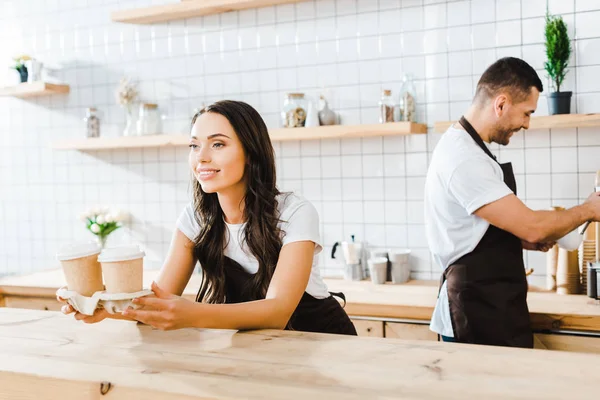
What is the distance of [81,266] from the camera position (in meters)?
1.43

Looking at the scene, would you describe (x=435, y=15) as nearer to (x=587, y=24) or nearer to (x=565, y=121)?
(x=587, y=24)

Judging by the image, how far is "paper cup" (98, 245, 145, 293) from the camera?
4.49ft

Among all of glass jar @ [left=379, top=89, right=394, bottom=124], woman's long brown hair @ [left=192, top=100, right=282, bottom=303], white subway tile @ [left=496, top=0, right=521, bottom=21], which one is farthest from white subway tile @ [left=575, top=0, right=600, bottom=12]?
woman's long brown hair @ [left=192, top=100, right=282, bottom=303]

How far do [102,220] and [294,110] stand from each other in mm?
1348

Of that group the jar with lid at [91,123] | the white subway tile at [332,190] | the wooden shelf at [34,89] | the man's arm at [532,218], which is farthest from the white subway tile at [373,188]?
the wooden shelf at [34,89]

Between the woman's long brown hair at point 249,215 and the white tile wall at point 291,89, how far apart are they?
4.59 feet

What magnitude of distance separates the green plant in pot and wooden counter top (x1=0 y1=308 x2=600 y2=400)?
1.75m

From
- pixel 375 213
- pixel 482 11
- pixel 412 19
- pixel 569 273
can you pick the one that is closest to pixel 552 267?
pixel 569 273

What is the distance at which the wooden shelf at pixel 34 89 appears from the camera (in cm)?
383

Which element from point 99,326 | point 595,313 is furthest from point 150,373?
point 595,313

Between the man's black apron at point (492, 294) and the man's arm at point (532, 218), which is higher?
the man's arm at point (532, 218)

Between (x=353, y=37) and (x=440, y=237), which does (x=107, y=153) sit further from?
(x=440, y=237)

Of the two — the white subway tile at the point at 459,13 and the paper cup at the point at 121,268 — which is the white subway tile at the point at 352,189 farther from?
the paper cup at the point at 121,268

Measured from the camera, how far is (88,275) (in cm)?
145
